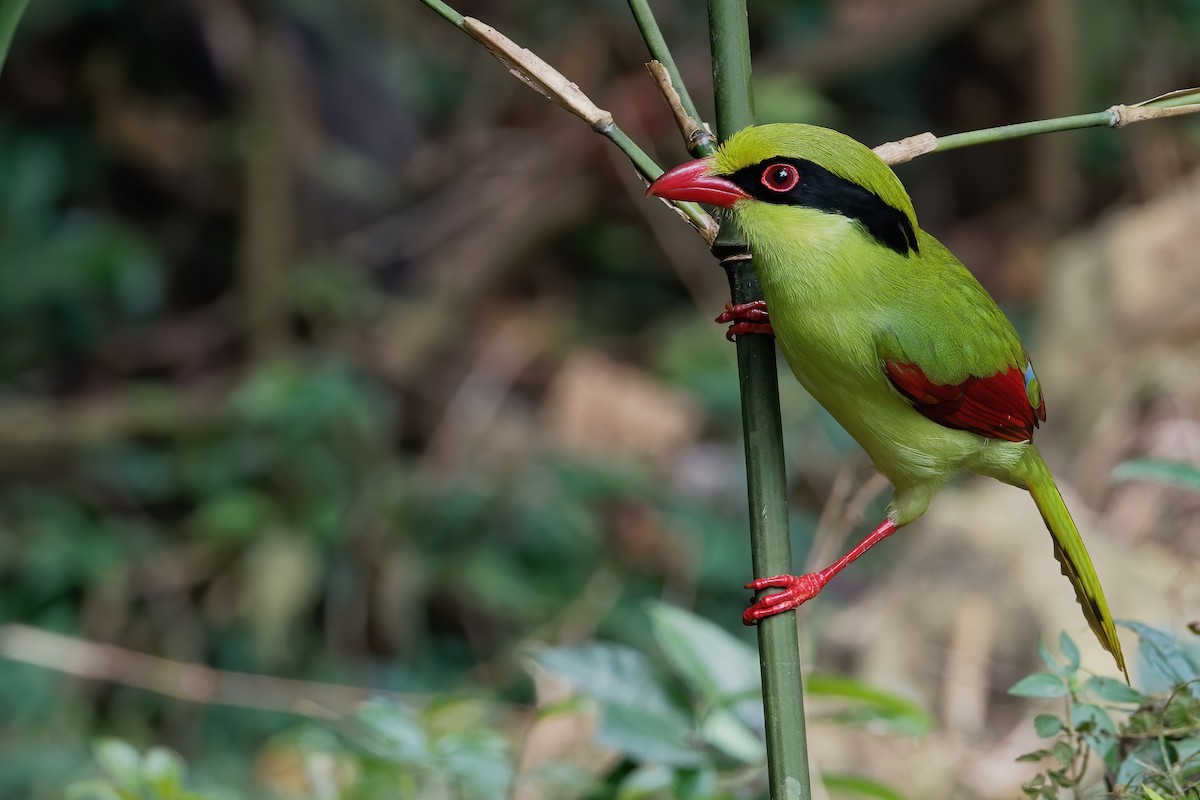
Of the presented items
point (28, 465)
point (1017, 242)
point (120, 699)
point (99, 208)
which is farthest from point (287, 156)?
point (1017, 242)

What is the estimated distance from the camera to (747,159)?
4.08ft

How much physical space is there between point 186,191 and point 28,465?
181 centimetres

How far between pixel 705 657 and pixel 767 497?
0.69 m

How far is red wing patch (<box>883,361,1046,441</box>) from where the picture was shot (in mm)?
1467

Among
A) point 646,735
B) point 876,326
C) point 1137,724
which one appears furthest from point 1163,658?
point 646,735

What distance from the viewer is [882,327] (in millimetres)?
1432

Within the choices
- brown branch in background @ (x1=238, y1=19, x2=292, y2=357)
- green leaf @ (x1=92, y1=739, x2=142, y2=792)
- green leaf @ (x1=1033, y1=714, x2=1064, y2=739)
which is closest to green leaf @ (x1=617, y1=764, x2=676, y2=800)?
green leaf @ (x1=1033, y1=714, x2=1064, y2=739)

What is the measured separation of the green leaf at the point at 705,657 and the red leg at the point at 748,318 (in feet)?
1.73

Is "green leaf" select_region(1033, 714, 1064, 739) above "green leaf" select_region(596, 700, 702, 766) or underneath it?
underneath

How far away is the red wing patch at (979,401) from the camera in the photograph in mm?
1467

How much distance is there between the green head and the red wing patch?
22cm

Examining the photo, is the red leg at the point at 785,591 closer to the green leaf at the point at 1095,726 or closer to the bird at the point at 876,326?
the bird at the point at 876,326

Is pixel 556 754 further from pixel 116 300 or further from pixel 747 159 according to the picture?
pixel 116 300

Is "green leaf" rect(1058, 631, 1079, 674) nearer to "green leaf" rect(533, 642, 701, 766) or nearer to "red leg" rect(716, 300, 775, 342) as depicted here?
"red leg" rect(716, 300, 775, 342)
